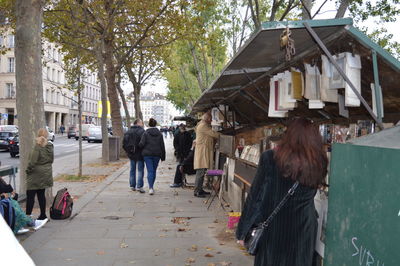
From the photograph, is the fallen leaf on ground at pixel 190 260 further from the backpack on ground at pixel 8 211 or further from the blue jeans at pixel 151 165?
the blue jeans at pixel 151 165

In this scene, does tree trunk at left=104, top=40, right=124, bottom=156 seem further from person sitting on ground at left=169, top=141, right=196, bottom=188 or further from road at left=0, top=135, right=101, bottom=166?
person sitting on ground at left=169, top=141, right=196, bottom=188

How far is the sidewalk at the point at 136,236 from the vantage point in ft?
17.0

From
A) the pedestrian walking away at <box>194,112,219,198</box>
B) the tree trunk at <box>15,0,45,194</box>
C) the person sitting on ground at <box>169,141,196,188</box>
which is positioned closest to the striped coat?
the tree trunk at <box>15,0,45,194</box>

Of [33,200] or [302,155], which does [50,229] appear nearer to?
[33,200]

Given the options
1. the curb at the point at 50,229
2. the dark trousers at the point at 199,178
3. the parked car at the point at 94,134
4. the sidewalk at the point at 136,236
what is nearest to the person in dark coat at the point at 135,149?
the curb at the point at 50,229

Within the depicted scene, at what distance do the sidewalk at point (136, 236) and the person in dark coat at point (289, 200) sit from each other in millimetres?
1944

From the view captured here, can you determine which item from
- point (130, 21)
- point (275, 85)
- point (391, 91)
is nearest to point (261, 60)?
point (275, 85)

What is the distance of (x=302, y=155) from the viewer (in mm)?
3137

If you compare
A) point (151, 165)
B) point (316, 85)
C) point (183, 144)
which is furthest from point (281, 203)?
point (183, 144)

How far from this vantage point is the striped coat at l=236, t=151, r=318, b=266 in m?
3.17

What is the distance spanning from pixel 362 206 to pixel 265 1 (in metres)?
17.2

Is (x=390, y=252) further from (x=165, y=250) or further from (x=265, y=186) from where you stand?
(x=165, y=250)

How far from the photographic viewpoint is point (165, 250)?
553 centimetres

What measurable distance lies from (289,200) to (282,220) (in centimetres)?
16
